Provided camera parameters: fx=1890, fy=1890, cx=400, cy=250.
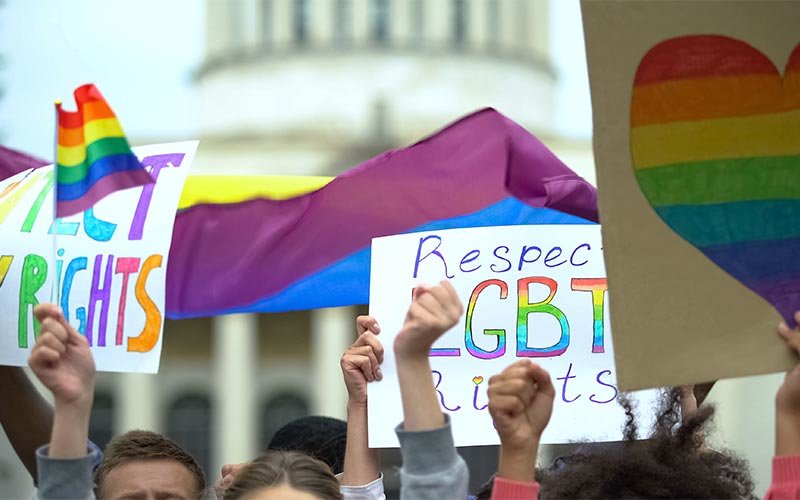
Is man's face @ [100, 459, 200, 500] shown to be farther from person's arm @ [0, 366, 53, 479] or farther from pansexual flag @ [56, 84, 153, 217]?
pansexual flag @ [56, 84, 153, 217]

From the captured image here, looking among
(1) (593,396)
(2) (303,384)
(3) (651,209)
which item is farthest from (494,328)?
(2) (303,384)

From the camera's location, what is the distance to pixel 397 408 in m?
3.50

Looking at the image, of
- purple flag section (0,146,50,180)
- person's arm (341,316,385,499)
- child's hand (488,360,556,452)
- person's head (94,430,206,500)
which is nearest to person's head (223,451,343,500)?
person's arm (341,316,385,499)

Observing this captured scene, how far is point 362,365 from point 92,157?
658 millimetres

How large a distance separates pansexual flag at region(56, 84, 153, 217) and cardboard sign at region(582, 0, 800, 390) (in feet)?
2.90

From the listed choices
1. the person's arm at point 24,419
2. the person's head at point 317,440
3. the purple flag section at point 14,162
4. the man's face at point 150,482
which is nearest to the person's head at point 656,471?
the man's face at point 150,482

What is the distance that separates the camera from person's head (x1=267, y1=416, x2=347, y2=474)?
13.5ft

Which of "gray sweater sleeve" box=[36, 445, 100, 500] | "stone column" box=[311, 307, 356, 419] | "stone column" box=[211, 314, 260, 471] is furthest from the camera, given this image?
"stone column" box=[311, 307, 356, 419]

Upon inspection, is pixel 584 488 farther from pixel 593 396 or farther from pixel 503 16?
pixel 503 16

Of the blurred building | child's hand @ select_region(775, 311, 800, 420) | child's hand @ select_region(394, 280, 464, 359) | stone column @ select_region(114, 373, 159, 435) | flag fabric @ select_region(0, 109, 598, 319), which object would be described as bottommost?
child's hand @ select_region(775, 311, 800, 420)

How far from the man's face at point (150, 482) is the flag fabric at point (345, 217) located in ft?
3.88

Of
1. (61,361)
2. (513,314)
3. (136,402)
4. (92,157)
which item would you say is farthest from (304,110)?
(61,361)

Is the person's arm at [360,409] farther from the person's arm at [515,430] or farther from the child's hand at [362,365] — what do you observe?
the person's arm at [515,430]

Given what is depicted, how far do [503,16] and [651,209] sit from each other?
48.6 metres
